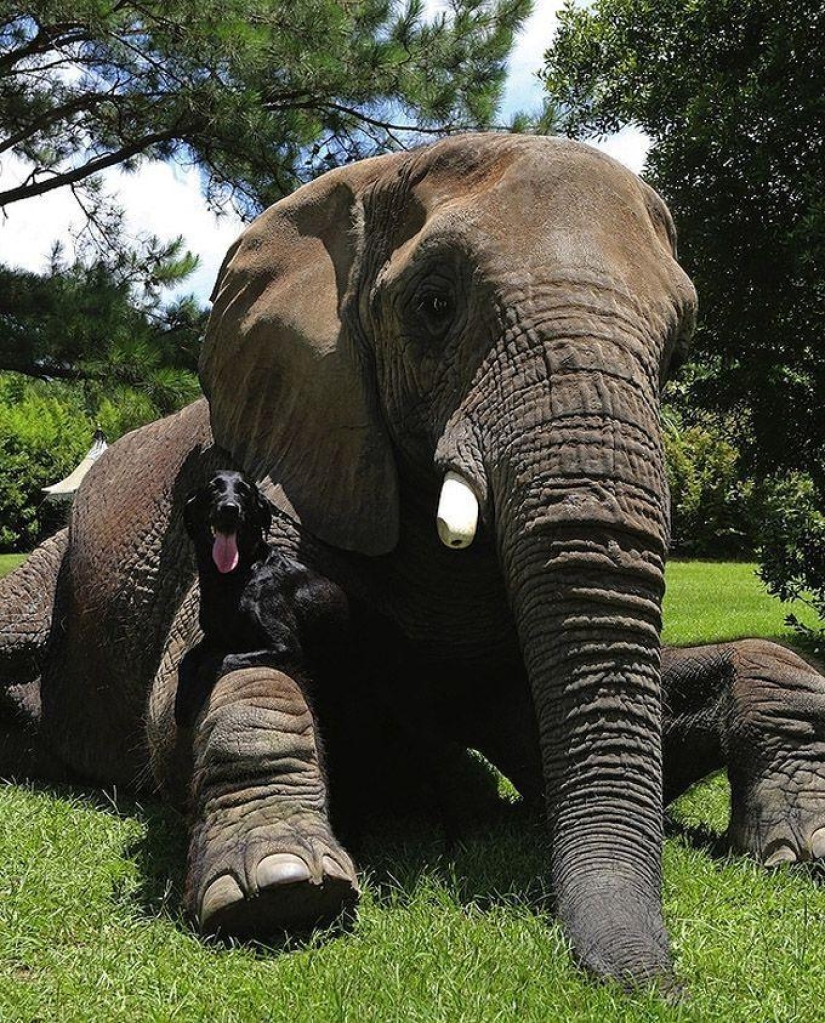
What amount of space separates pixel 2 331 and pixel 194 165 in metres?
2.89

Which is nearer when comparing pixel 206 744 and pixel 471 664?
pixel 206 744

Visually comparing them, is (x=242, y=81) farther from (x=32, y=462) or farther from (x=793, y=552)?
(x=32, y=462)

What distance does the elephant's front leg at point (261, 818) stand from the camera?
11.6 ft

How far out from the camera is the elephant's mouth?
4070 mm

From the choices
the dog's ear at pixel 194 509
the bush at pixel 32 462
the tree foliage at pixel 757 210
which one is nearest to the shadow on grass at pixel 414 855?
the dog's ear at pixel 194 509

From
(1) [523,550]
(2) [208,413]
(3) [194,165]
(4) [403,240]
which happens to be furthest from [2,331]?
(1) [523,550]

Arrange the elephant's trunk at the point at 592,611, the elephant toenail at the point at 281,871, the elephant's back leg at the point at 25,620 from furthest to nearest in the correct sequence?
1. the elephant's back leg at the point at 25,620
2. the elephant's trunk at the point at 592,611
3. the elephant toenail at the point at 281,871

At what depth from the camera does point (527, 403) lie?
382cm

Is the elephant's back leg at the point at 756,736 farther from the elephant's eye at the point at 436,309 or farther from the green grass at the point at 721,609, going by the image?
the green grass at the point at 721,609

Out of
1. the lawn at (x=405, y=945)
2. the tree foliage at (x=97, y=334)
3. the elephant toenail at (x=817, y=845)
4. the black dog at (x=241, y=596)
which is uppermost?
the tree foliage at (x=97, y=334)

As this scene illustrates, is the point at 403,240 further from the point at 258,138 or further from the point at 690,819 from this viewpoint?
the point at 258,138

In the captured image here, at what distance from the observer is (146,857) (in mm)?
4578

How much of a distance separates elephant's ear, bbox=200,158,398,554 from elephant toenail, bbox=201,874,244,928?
133 cm

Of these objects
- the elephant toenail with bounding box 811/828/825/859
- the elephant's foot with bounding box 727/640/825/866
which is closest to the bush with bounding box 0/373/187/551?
the elephant's foot with bounding box 727/640/825/866
